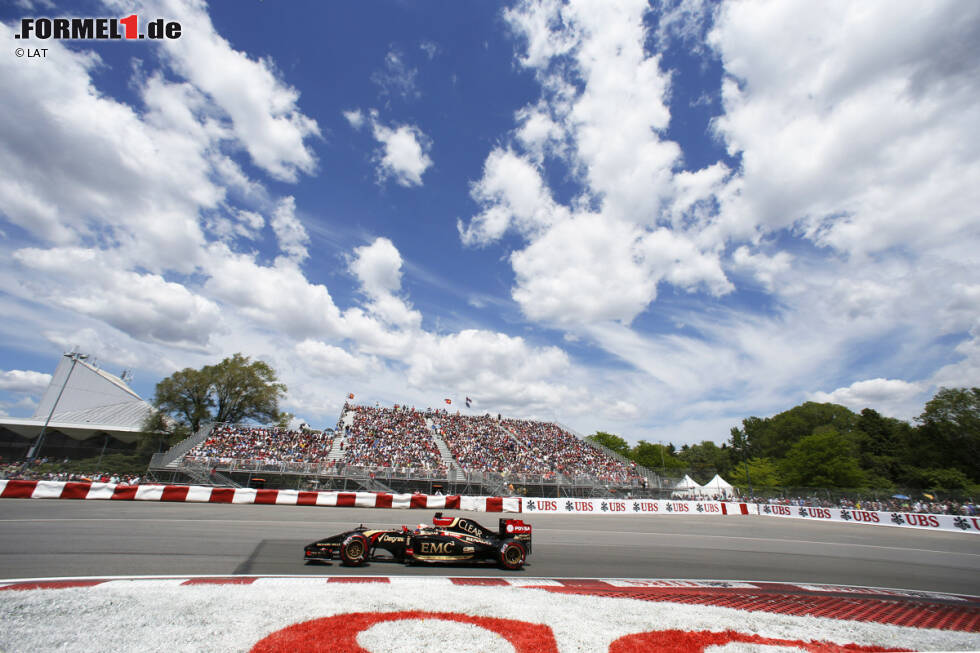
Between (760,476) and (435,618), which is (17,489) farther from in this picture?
(760,476)

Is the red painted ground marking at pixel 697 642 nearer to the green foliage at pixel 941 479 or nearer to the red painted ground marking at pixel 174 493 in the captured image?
the red painted ground marking at pixel 174 493

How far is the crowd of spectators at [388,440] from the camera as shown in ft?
108

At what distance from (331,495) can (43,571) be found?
16930mm

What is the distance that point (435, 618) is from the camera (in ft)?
17.3

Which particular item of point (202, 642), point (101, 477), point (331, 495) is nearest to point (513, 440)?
point (331, 495)

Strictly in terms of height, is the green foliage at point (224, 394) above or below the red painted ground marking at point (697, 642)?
above

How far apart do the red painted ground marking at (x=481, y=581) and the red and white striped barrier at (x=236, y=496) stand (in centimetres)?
1587

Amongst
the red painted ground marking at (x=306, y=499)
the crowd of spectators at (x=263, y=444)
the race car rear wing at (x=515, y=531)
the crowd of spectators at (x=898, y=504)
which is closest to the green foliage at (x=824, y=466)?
the crowd of spectators at (x=898, y=504)

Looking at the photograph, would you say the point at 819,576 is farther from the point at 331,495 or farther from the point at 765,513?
the point at 765,513

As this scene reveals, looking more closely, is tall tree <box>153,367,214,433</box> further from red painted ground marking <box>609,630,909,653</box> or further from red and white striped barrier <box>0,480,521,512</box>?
red painted ground marking <box>609,630,909,653</box>

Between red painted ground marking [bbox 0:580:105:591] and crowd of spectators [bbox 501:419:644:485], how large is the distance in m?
31.0

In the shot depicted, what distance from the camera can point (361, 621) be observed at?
4.99 m

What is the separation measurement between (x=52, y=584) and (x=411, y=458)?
30.0m

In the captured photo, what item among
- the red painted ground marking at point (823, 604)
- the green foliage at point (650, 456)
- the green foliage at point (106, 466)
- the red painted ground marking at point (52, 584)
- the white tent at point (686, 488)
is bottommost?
the red painted ground marking at point (52, 584)
